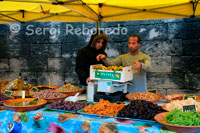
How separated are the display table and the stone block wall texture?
3.26m

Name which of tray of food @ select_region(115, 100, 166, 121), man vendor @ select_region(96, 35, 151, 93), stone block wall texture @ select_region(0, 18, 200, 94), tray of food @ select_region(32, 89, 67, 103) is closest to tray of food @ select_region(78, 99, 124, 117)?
tray of food @ select_region(115, 100, 166, 121)

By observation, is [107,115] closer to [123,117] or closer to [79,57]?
[123,117]

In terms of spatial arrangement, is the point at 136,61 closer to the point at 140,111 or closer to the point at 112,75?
the point at 112,75

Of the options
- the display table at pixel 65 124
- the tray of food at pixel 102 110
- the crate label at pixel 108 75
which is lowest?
the display table at pixel 65 124

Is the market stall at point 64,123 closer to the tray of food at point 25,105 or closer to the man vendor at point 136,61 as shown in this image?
the tray of food at point 25,105

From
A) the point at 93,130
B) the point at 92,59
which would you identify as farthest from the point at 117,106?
the point at 92,59

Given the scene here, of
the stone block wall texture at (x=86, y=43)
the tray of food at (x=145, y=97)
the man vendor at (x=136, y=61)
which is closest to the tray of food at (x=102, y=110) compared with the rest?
the tray of food at (x=145, y=97)

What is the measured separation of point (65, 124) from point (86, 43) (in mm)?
3605

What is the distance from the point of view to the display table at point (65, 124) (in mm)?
1734

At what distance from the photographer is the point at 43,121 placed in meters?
2.03

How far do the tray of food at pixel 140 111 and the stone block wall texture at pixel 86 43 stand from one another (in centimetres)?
306

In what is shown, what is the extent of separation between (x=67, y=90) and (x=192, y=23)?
3446 millimetres

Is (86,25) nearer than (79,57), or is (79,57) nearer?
(79,57)

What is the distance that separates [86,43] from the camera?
5355 mm
